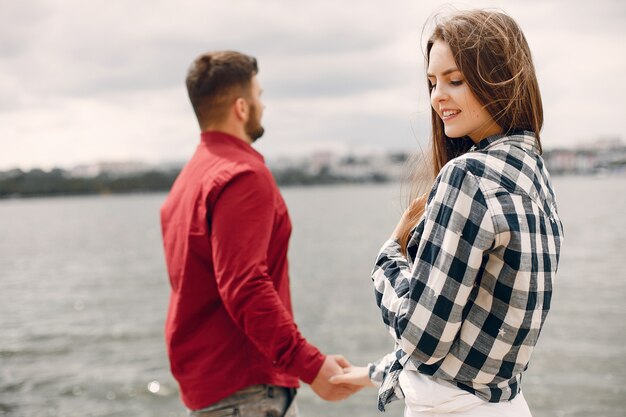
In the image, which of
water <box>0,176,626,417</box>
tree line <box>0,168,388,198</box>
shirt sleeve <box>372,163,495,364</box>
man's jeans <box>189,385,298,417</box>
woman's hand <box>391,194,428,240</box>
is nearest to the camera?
shirt sleeve <box>372,163,495,364</box>

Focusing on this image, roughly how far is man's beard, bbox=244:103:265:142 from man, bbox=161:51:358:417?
22 cm

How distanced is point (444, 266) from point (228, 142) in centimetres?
173

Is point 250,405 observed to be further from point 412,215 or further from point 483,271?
point 483,271

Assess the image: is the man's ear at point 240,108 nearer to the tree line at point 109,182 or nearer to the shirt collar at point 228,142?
the shirt collar at point 228,142

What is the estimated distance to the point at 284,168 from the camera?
15062 centimetres

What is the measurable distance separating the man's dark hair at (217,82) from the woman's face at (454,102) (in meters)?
1.49

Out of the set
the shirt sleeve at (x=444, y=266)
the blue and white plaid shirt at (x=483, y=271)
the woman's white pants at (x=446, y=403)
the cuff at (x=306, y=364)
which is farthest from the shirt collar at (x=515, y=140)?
the cuff at (x=306, y=364)

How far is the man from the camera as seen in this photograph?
9.25 ft

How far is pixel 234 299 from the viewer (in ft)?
9.14

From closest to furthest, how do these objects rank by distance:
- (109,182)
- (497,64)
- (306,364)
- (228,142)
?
1. (497,64)
2. (306,364)
3. (228,142)
4. (109,182)

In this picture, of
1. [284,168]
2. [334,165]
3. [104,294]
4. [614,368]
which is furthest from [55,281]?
[334,165]

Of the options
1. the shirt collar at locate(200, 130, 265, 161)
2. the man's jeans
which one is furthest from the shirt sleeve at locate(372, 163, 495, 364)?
the shirt collar at locate(200, 130, 265, 161)

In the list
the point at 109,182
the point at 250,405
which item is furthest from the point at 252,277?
the point at 109,182

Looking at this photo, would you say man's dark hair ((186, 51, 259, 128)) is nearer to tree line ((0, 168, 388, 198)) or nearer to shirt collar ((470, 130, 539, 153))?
shirt collar ((470, 130, 539, 153))
